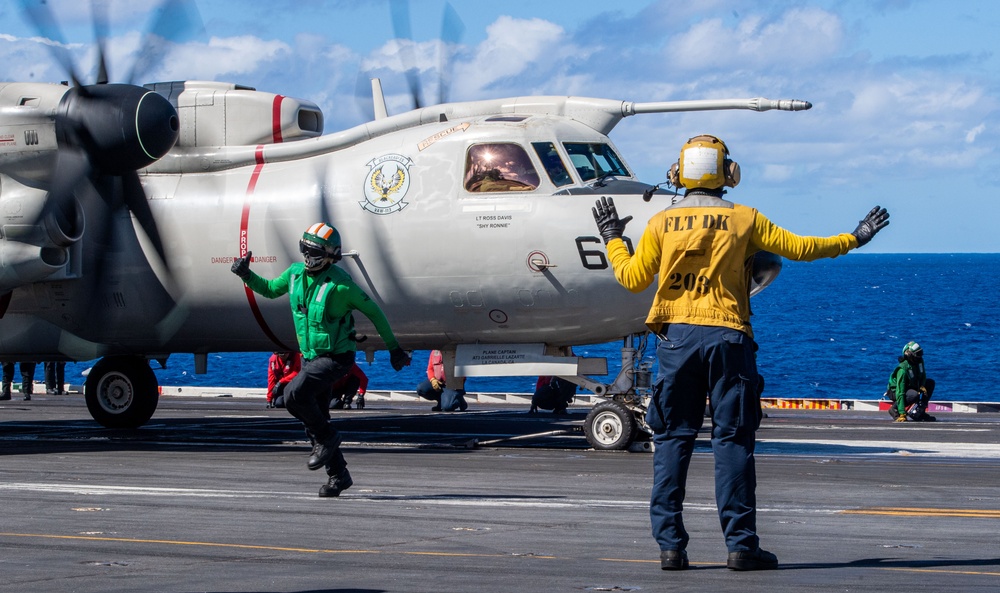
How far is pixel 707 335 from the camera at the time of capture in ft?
24.4

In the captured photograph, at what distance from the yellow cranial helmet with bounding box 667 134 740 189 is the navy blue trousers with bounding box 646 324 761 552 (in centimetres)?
88

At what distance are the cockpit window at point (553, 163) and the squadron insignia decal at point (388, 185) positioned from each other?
1.66 m

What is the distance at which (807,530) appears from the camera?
904 centimetres

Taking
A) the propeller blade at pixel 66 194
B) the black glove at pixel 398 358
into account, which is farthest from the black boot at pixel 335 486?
the propeller blade at pixel 66 194

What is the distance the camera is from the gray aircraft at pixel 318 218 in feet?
52.2

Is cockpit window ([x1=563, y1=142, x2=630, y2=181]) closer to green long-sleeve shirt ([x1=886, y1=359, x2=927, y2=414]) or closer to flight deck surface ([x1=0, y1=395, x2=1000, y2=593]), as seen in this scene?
flight deck surface ([x1=0, y1=395, x2=1000, y2=593])

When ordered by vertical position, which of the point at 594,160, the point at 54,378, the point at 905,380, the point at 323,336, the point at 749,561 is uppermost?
the point at 594,160

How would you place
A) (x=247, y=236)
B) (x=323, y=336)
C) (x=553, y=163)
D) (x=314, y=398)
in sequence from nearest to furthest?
1. (x=314, y=398)
2. (x=323, y=336)
3. (x=553, y=163)
4. (x=247, y=236)

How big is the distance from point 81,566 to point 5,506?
325 cm

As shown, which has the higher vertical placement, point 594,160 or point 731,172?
point 594,160

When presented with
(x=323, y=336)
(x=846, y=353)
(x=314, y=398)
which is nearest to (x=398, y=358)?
(x=323, y=336)

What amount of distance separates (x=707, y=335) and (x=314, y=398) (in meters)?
4.67

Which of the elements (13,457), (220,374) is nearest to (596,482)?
(13,457)

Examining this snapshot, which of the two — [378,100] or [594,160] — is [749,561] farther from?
[378,100]
